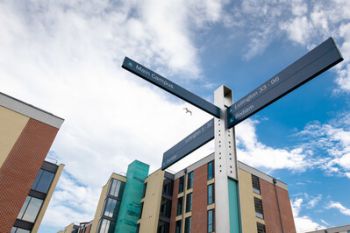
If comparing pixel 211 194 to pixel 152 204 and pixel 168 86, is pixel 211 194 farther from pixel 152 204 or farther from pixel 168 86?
pixel 168 86

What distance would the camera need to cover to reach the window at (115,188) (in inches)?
1475

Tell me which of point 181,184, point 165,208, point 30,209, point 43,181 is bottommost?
point 30,209

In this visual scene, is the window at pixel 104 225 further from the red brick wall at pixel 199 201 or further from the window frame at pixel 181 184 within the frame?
the red brick wall at pixel 199 201

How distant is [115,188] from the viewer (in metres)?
38.1

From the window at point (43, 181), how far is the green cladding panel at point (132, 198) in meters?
13.0

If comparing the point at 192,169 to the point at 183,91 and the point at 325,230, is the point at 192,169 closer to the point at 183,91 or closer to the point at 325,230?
the point at 325,230

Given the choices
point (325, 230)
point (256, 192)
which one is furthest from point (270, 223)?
point (325, 230)

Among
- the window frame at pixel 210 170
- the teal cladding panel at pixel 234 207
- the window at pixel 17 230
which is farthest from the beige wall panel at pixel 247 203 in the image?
the teal cladding panel at pixel 234 207

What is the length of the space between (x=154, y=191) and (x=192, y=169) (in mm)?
6420

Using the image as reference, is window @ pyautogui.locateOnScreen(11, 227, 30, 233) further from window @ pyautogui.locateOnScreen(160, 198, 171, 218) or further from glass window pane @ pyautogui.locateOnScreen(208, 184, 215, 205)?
glass window pane @ pyautogui.locateOnScreen(208, 184, 215, 205)

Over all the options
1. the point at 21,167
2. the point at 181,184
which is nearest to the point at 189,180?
the point at 181,184

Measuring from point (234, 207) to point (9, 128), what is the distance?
20.0 meters

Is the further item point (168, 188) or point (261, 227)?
point (168, 188)

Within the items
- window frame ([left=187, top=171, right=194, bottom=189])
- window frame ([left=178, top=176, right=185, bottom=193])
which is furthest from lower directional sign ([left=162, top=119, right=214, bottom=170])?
window frame ([left=178, top=176, right=185, bottom=193])
